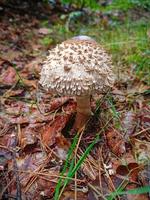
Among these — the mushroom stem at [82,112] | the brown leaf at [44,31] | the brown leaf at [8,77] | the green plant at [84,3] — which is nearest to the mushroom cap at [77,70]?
the mushroom stem at [82,112]

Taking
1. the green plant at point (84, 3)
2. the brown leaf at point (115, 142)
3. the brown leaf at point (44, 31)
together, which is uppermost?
the green plant at point (84, 3)

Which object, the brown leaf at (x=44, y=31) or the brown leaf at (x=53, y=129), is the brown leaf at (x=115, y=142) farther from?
the brown leaf at (x=44, y=31)

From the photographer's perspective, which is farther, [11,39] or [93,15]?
[93,15]

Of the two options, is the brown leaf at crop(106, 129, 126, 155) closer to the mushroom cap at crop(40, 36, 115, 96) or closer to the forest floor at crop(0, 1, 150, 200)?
the forest floor at crop(0, 1, 150, 200)

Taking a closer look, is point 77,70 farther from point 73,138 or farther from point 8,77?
point 8,77

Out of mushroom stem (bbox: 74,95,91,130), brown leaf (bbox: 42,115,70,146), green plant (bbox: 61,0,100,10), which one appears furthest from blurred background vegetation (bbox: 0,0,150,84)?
brown leaf (bbox: 42,115,70,146)

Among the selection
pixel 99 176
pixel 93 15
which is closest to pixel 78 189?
pixel 99 176

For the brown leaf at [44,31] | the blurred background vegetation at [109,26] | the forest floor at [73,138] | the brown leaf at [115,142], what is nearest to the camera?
the forest floor at [73,138]

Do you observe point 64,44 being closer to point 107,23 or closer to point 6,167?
point 6,167
